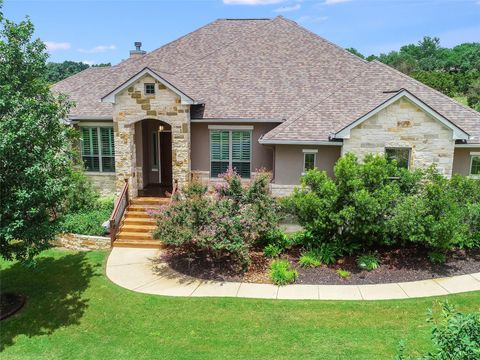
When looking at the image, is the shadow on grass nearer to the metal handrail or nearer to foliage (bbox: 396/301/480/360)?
the metal handrail

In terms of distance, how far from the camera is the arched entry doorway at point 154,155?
1902 cm

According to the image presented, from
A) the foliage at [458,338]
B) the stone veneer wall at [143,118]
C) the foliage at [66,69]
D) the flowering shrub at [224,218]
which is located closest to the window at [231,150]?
the stone veneer wall at [143,118]

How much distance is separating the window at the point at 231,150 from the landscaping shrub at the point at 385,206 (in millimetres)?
5060

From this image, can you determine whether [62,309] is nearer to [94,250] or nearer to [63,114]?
[94,250]

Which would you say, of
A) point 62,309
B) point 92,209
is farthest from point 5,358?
point 92,209

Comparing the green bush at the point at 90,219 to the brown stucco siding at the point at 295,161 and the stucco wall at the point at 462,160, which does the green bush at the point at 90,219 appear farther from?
the stucco wall at the point at 462,160

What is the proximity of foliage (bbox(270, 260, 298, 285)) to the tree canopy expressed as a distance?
38.1m

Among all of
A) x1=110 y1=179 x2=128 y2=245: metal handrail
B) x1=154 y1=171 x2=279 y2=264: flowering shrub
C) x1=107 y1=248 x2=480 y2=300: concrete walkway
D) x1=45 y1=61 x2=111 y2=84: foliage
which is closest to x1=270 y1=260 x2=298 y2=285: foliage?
x1=107 y1=248 x2=480 y2=300: concrete walkway

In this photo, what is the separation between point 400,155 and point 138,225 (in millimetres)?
10670

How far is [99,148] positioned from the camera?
1906 cm

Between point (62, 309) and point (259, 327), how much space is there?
561 centimetres

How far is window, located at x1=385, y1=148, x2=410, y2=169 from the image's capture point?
15.5m

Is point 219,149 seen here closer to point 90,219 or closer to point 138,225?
point 138,225

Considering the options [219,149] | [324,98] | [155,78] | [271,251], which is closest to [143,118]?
[155,78]
